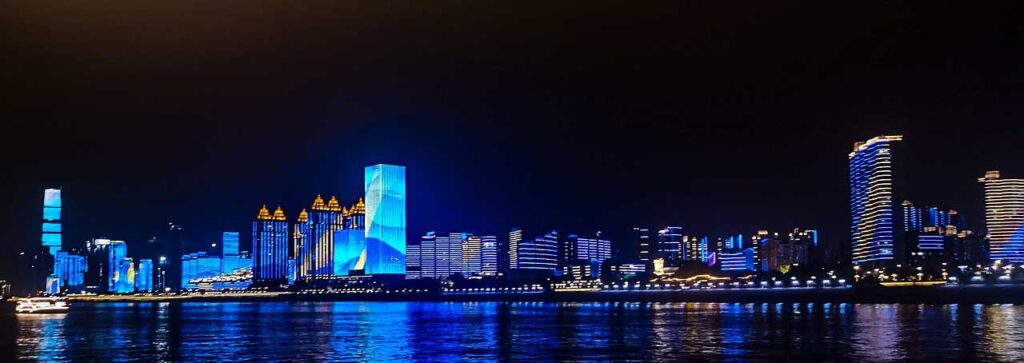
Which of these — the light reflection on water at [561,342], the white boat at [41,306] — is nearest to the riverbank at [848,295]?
the light reflection on water at [561,342]

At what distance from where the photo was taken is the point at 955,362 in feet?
118

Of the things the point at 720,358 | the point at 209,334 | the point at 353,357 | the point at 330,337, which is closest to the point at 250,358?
the point at 353,357

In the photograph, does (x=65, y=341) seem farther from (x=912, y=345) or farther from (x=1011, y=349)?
(x=1011, y=349)

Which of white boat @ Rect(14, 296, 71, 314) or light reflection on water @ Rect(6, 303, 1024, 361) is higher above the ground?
light reflection on water @ Rect(6, 303, 1024, 361)

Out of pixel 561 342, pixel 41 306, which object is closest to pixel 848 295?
pixel 561 342

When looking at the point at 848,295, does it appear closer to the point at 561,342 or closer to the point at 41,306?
the point at 561,342

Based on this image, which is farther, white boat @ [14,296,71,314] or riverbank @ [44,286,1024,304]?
white boat @ [14,296,71,314]

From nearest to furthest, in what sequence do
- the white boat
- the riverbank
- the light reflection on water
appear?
the light reflection on water, the riverbank, the white boat

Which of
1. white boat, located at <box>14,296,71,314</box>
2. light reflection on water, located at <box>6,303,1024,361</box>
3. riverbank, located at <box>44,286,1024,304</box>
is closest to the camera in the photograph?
light reflection on water, located at <box>6,303,1024,361</box>

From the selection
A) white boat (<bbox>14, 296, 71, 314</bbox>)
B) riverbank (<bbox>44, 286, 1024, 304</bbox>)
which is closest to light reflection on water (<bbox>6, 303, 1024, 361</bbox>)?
riverbank (<bbox>44, 286, 1024, 304</bbox>)

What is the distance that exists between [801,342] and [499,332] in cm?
1968

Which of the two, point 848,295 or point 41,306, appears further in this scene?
point 848,295

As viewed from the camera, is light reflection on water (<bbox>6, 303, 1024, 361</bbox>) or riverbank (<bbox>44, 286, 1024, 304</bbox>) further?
riverbank (<bbox>44, 286, 1024, 304</bbox>)

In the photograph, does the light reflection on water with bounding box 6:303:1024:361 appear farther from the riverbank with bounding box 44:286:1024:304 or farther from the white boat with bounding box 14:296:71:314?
the white boat with bounding box 14:296:71:314
